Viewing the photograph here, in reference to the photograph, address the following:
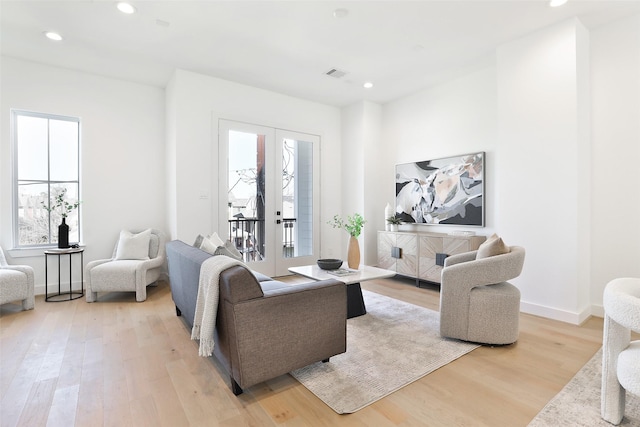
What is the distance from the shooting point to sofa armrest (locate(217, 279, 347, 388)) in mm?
1837

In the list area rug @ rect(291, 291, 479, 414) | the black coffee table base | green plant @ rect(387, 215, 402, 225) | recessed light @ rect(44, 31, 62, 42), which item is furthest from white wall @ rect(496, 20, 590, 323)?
recessed light @ rect(44, 31, 62, 42)

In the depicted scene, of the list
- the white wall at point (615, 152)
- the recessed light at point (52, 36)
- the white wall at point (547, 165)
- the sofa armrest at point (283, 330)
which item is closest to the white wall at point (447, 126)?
the white wall at point (547, 165)

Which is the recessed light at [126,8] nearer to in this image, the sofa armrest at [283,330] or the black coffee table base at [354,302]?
the sofa armrest at [283,330]

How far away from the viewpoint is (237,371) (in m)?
1.86

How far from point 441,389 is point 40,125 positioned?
5.60m

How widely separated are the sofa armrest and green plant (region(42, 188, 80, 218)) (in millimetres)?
3607

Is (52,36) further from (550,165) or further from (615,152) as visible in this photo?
(615,152)

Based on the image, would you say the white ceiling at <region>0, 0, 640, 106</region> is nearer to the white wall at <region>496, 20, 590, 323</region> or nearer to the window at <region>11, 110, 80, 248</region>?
the white wall at <region>496, 20, 590, 323</region>

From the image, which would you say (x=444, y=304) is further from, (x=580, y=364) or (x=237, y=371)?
(x=237, y=371)

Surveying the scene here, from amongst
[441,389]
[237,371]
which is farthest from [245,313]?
[441,389]

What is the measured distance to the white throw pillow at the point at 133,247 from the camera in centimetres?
419

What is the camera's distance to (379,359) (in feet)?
7.78

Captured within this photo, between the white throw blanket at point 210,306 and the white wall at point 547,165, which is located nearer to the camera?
the white throw blanket at point 210,306

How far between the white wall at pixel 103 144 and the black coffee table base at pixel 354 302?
327cm
